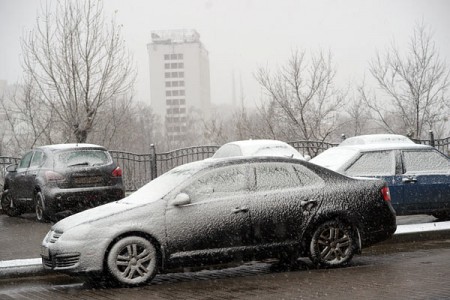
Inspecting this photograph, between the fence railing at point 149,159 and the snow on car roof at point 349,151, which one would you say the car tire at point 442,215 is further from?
the fence railing at point 149,159

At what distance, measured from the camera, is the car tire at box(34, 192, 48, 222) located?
590 inches

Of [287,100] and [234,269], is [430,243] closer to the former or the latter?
[234,269]

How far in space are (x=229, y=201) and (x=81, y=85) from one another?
16.8m

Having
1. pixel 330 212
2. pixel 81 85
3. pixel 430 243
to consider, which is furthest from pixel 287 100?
pixel 330 212

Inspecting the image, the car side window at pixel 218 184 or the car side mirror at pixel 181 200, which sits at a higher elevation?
the car side window at pixel 218 184

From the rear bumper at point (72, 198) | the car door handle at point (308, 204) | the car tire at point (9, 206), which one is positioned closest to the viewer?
the car door handle at point (308, 204)

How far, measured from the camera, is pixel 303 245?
9156mm

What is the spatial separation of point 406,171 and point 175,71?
590ft

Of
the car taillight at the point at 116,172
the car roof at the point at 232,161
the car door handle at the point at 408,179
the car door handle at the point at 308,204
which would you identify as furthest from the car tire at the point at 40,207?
the car door handle at the point at 308,204

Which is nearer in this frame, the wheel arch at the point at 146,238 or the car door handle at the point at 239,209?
the wheel arch at the point at 146,238

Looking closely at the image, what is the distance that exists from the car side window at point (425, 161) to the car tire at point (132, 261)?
20.5 feet

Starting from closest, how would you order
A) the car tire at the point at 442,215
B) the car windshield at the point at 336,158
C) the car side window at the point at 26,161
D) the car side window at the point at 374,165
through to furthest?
the car side window at the point at 374,165 < the car windshield at the point at 336,158 < the car tire at the point at 442,215 < the car side window at the point at 26,161

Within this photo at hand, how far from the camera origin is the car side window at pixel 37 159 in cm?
1555

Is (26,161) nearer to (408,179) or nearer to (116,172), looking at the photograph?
(116,172)
